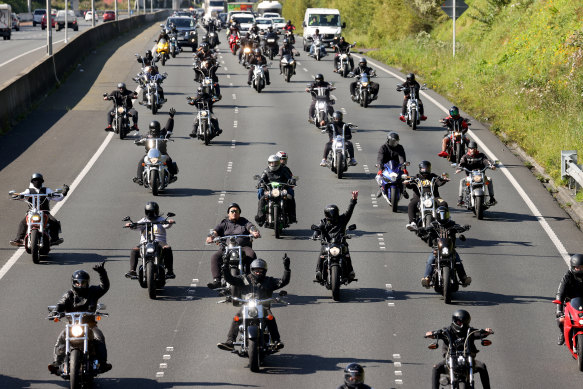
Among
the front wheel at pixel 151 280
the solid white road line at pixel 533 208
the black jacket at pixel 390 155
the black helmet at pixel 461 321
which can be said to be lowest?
the solid white road line at pixel 533 208

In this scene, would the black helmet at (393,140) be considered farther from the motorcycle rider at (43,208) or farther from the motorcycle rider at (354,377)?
the motorcycle rider at (354,377)

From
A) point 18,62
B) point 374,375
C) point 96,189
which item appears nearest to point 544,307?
point 374,375

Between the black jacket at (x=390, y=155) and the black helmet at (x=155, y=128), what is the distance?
6.01 metres

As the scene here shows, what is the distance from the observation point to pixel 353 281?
2111cm

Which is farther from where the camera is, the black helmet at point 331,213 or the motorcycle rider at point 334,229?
the motorcycle rider at point 334,229

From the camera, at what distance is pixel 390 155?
90.0ft

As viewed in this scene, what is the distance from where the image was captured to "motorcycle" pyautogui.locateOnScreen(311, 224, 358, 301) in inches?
771

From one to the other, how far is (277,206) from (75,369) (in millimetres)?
10372

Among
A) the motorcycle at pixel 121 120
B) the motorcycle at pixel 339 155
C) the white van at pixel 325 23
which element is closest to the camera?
the motorcycle at pixel 339 155

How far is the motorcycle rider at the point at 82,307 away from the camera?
49.4 feet

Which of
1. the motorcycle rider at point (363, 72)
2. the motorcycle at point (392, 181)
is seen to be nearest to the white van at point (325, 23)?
the motorcycle rider at point (363, 72)

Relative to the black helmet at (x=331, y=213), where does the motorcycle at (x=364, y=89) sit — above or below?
below

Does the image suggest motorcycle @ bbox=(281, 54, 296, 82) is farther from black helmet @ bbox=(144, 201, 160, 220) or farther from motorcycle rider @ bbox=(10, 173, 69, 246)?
black helmet @ bbox=(144, 201, 160, 220)

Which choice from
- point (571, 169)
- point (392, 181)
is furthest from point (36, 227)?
point (571, 169)
